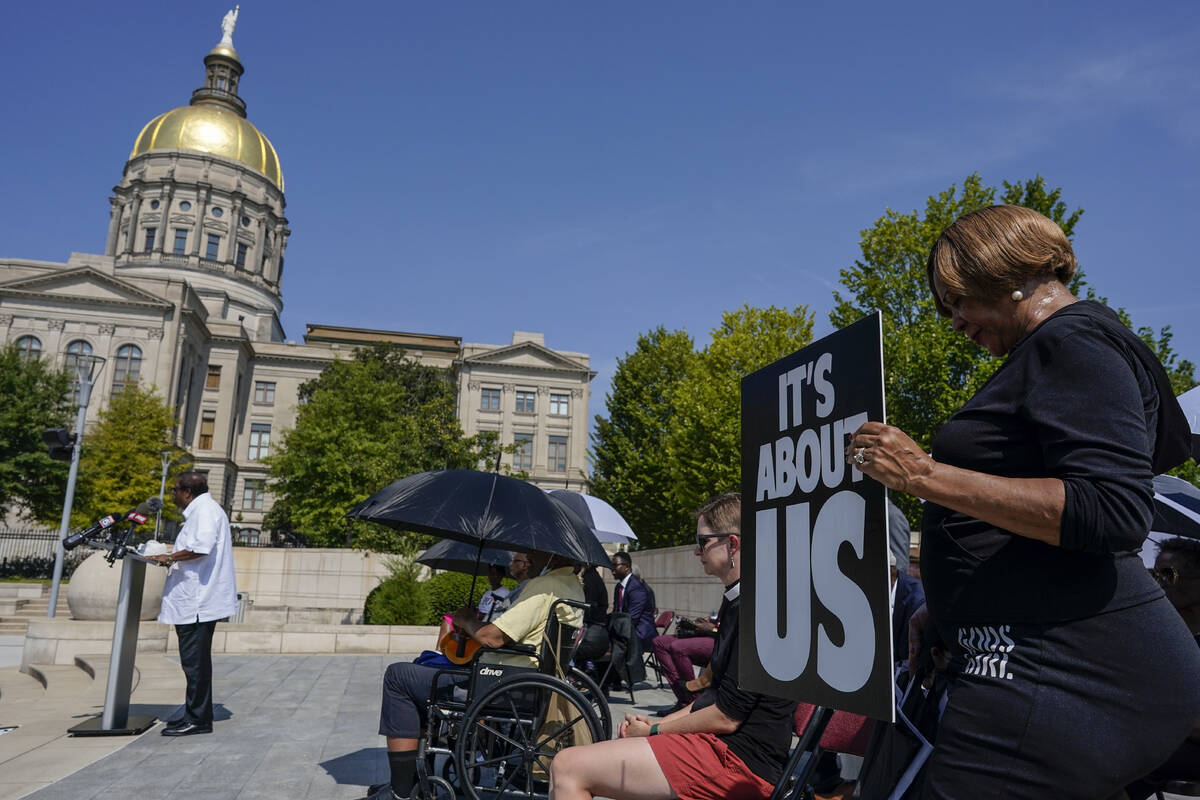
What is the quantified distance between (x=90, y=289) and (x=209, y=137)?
32297 mm

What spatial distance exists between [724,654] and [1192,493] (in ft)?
11.4

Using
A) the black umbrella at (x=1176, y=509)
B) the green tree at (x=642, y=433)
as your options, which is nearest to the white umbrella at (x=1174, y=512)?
the black umbrella at (x=1176, y=509)

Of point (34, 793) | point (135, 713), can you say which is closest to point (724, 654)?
point (34, 793)

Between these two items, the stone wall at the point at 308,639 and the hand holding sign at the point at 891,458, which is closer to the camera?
the hand holding sign at the point at 891,458

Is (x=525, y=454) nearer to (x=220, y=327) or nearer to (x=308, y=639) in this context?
(x=220, y=327)

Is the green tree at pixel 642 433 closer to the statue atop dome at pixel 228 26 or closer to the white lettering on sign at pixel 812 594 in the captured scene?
the white lettering on sign at pixel 812 594

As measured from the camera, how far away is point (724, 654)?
10.4 feet

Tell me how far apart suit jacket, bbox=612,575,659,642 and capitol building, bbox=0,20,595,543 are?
49958mm

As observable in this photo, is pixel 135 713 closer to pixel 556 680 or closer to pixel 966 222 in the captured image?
pixel 556 680

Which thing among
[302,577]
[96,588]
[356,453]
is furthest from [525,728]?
[356,453]

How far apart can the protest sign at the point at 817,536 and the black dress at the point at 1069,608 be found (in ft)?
0.74

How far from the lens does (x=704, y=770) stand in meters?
2.77

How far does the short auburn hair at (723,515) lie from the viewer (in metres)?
3.49

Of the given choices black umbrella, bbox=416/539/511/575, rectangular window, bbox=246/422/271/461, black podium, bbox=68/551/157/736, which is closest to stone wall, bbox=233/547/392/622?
black umbrella, bbox=416/539/511/575
